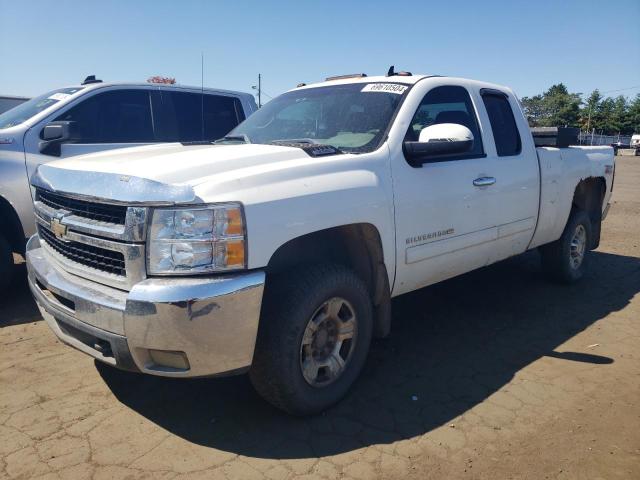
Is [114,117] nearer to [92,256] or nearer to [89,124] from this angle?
[89,124]

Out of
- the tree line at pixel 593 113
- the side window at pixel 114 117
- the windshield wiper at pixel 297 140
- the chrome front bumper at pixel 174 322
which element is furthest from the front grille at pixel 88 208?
the tree line at pixel 593 113

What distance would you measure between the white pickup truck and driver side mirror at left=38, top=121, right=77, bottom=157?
156cm

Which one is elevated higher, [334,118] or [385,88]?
[385,88]

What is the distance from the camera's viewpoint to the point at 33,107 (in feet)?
17.5

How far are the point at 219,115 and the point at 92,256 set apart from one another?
13.5ft

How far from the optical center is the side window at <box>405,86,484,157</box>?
3717mm

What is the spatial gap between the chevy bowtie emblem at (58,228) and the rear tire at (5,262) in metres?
1.92

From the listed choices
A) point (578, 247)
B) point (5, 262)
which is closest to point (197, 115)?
point (5, 262)

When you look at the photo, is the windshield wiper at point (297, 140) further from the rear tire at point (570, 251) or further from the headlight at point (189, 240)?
the rear tire at point (570, 251)

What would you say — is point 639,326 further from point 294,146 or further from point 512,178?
point 294,146

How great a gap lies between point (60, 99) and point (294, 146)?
3.36m

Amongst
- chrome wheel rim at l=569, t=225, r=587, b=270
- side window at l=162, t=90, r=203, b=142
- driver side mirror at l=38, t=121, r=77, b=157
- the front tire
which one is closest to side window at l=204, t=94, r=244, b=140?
side window at l=162, t=90, r=203, b=142

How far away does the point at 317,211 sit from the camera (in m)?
2.76

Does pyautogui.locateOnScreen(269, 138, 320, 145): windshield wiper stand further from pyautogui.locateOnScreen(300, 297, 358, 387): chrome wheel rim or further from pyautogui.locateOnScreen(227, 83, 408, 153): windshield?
pyautogui.locateOnScreen(300, 297, 358, 387): chrome wheel rim
